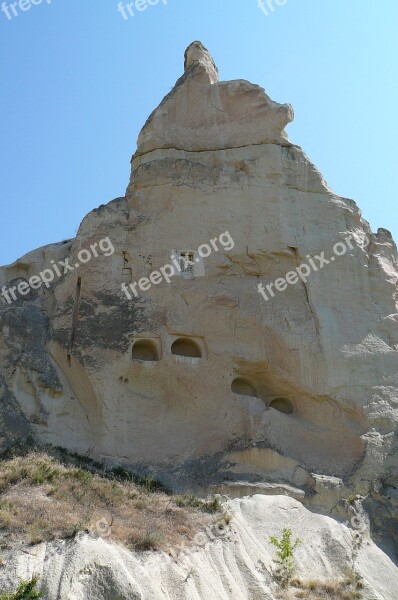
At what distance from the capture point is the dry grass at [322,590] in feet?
48.4

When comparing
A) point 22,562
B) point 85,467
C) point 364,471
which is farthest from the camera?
point 364,471

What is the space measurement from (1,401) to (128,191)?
22.8ft

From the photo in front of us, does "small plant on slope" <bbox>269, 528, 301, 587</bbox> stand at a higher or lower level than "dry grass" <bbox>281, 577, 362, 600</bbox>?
higher

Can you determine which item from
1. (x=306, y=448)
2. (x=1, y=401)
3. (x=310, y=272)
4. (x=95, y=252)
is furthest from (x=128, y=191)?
(x=306, y=448)

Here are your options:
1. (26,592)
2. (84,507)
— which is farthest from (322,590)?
(26,592)

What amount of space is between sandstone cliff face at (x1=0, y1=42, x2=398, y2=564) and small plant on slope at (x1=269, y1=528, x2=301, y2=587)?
2452 mm

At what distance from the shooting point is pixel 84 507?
15016 millimetres

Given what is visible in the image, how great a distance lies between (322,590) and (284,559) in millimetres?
1026

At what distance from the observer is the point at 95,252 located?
20656mm

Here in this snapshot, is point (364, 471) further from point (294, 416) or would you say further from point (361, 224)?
point (361, 224)

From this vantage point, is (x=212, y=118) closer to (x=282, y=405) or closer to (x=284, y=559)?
(x=282, y=405)

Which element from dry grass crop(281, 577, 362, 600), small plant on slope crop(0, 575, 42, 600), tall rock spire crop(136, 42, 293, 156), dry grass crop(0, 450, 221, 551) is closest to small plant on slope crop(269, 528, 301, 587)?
dry grass crop(281, 577, 362, 600)

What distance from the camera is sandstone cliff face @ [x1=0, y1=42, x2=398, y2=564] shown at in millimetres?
18562

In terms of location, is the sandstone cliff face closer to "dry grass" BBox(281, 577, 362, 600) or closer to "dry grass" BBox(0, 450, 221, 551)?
"dry grass" BBox(0, 450, 221, 551)
